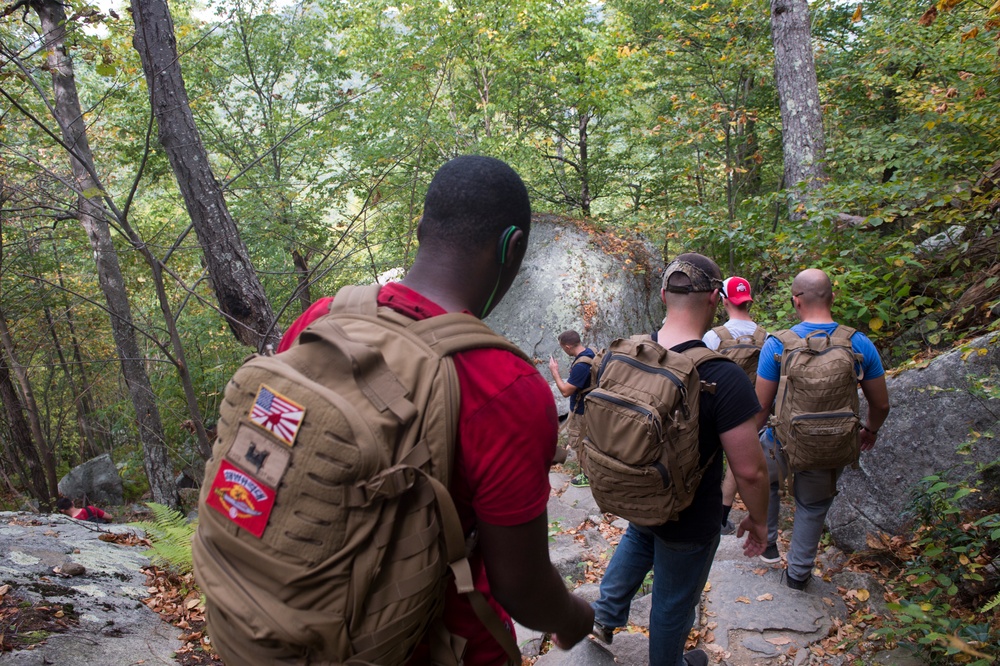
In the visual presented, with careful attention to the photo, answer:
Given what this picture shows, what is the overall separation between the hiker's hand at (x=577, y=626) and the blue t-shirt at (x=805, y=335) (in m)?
2.72

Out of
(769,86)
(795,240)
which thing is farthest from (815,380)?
(769,86)

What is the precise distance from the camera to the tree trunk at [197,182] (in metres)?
4.02

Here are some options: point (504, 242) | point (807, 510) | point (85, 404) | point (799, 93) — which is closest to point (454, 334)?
point (504, 242)

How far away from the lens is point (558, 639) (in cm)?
170

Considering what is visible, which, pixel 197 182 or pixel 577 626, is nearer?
pixel 577 626

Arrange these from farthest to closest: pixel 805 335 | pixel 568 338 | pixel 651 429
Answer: pixel 568 338 < pixel 805 335 < pixel 651 429

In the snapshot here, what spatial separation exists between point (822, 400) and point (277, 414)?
3375 mm

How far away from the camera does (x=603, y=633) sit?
10.7ft

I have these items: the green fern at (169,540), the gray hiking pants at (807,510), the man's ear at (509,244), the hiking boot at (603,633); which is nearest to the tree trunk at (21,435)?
the green fern at (169,540)

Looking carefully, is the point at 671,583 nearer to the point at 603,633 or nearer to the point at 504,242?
the point at 603,633

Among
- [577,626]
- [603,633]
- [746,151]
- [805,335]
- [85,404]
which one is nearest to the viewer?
[577,626]

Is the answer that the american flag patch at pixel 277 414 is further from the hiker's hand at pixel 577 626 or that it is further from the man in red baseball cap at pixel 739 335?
the man in red baseball cap at pixel 739 335

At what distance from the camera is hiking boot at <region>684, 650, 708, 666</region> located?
3138 mm

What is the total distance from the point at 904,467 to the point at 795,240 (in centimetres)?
279
